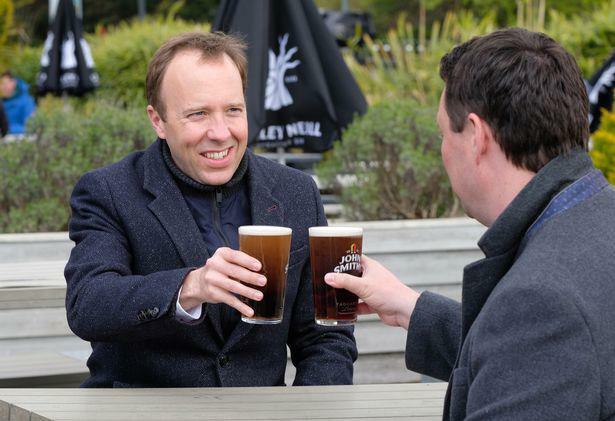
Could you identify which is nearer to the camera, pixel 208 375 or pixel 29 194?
pixel 208 375

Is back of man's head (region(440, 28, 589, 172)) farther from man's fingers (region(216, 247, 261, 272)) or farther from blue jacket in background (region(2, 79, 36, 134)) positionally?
blue jacket in background (region(2, 79, 36, 134))

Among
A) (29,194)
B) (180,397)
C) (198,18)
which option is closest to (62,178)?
(29,194)

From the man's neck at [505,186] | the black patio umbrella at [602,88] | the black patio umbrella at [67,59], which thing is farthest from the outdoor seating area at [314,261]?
the black patio umbrella at [67,59]

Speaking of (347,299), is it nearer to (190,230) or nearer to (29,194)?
(190,230)

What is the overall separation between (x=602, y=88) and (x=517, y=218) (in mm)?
5719

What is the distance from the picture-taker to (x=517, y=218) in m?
1.91

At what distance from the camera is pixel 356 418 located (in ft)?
8.09

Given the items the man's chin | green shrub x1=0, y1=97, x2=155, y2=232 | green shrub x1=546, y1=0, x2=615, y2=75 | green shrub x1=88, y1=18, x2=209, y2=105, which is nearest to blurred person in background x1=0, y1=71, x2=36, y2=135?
green shrub x1=88, y1=18, x2=209, y2=105

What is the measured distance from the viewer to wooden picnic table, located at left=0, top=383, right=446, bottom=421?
2438 mm

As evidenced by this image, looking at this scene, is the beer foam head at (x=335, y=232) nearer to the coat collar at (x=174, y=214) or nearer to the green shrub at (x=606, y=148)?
the coat collar at (x=174, y=214)

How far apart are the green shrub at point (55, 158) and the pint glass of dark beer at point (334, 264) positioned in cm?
380

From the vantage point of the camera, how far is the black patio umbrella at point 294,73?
20.9ft

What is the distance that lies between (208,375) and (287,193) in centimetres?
61

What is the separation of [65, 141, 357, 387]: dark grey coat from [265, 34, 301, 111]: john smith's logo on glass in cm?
338
